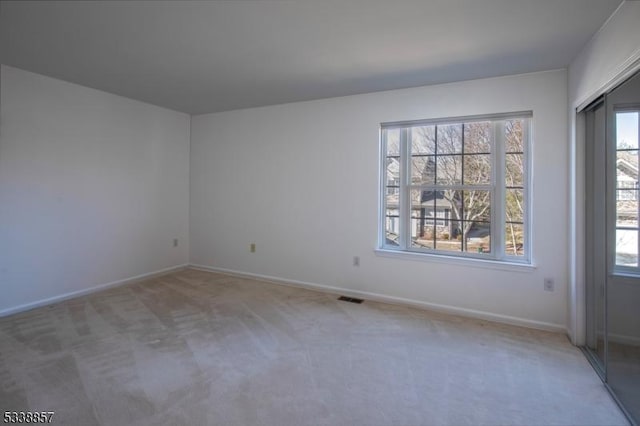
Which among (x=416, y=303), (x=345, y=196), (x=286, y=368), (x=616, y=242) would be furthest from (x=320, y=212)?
(x=616, y=242)

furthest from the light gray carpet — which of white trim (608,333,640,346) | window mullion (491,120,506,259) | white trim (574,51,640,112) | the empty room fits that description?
white trim (574,51,640,112)

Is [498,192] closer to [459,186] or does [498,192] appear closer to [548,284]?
[459,186]

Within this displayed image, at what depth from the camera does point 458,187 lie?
134 inches

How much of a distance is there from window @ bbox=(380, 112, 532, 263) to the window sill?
110 millimetres

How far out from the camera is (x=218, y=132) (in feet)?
15.8

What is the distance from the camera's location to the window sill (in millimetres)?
3057

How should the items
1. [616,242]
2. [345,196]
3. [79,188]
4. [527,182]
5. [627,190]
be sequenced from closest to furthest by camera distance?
[627,190], [616,242], [527,182], [79,188], [345,196]

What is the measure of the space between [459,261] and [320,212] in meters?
1.70

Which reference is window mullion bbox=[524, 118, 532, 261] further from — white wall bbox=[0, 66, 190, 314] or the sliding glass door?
white wall bbox=[0, 66, 190, 314]

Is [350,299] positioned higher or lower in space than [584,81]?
lower

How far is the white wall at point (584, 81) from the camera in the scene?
1839 mm

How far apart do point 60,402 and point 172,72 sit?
111 inches

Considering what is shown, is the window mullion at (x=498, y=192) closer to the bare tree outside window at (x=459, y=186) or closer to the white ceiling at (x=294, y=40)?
the bare tree outside window at (x=459, y=186)

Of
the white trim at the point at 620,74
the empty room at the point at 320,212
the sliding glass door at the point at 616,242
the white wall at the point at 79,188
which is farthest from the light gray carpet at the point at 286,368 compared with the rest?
the white trim at the point at 620,74
